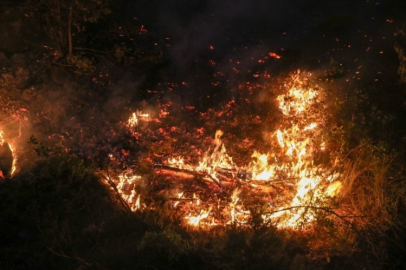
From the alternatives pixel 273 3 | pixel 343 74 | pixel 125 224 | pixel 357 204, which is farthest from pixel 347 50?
pixel 125 224

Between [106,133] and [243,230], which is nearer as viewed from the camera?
[243,230]

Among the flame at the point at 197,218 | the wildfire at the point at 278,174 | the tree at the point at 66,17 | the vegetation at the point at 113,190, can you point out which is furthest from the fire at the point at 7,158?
the flame at the point at 197,218

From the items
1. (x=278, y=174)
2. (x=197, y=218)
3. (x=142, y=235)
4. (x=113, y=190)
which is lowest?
(x=142, y=235)

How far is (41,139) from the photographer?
16.2 ft

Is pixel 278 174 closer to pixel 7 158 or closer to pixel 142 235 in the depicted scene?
pixel 142 235

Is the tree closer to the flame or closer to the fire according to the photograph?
the fire

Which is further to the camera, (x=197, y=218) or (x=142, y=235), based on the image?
(x=197, y=218)

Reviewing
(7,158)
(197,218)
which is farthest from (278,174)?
(7,158)

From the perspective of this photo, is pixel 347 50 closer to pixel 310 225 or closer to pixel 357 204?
pixel 357 204

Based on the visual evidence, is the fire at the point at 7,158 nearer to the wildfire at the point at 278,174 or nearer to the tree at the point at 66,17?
the wildfire at the point at 278,174

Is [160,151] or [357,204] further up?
[160,151]

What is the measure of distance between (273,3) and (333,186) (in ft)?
12.0

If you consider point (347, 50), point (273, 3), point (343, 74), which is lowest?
point (343, 74)

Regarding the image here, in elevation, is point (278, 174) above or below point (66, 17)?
below
